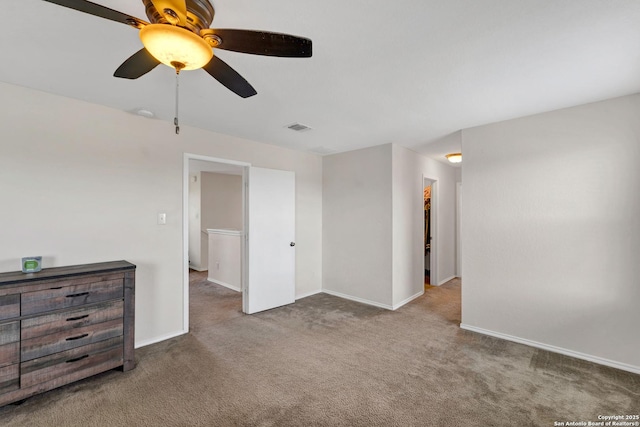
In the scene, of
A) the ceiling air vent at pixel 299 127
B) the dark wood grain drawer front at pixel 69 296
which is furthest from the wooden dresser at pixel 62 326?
the ceiling air vent at pixel 299 127

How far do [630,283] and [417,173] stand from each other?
277 centimetres

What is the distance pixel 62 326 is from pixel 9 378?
388 mm

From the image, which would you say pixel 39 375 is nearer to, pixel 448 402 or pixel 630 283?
pixel 448 402

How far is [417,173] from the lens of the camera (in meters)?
4.65

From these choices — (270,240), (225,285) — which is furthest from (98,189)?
(225,285)

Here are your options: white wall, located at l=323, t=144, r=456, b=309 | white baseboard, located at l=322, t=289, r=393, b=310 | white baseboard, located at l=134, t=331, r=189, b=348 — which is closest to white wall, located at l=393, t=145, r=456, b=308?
white wall, located at l=323, t=144, r=456, b=309

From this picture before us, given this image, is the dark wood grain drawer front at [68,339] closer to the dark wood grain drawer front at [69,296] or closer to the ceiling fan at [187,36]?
the dark wood grain drawer front at [69,296]

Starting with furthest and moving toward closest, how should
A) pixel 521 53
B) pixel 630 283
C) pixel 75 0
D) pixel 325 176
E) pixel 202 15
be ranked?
1. pixel 325 176
2. pixel 630 283
3. pixel 521 53
4. pixel 202 15
5. pixel 75 0

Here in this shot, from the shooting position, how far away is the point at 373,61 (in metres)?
1.92

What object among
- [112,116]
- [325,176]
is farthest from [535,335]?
[112,116]

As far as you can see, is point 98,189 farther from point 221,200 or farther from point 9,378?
point 221,200

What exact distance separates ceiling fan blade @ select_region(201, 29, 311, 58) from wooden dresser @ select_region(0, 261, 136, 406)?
7.00 ft

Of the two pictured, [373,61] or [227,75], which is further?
[373,61]

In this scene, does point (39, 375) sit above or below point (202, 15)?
below
